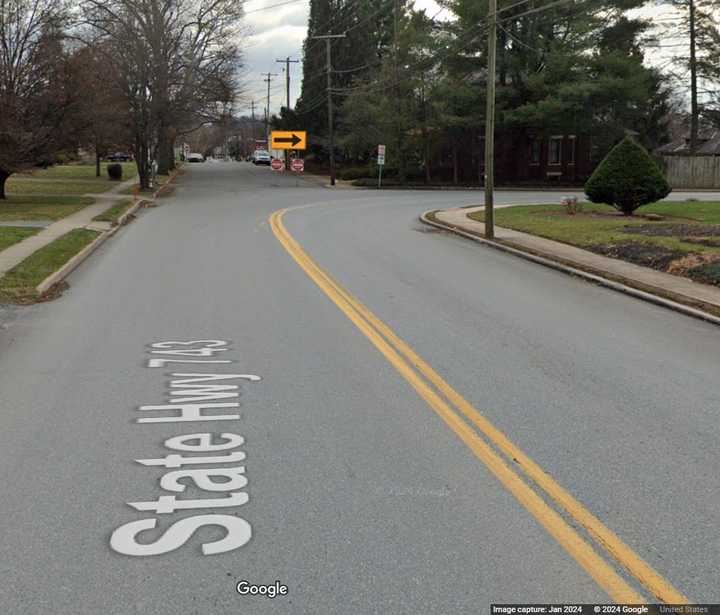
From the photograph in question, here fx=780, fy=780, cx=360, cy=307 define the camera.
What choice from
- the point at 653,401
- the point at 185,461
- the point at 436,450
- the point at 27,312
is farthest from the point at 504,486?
the point at 27,312

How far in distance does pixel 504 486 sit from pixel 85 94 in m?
27.5

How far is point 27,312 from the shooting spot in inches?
415

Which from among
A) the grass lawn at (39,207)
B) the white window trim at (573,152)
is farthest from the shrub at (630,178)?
the white window trim at (573,152)

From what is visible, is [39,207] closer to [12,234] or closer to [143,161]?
[12,234]

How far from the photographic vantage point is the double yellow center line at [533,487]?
12.1 ft

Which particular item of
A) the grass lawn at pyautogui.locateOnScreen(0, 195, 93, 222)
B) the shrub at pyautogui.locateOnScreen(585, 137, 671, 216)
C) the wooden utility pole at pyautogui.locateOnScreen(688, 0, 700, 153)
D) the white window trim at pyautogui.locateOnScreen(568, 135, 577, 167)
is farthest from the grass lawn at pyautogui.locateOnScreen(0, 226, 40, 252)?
the wooden utility pole at pyautogui.locateOnScreen(688, 0, 700, 153)

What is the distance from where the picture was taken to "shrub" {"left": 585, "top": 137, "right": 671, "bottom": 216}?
946 inches

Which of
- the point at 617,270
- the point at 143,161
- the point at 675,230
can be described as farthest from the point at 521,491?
→ the point at 143,161

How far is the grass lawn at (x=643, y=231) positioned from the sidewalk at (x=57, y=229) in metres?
11.9

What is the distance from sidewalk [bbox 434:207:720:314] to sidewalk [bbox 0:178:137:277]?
10550mm

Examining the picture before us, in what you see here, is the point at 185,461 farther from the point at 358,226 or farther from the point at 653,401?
the point at 358,226

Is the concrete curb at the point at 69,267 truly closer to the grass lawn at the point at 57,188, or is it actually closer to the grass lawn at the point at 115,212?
the grass lawn at the point at 115,212

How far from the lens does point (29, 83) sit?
2816cm

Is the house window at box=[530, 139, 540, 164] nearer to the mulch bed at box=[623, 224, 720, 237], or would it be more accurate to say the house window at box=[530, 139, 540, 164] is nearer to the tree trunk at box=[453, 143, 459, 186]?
the tree trunk at box=[453, 143, 459, 186]
